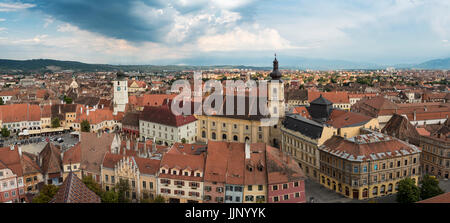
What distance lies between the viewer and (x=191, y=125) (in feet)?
264

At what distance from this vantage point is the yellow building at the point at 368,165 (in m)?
45.9

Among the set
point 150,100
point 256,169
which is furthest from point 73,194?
point 150,100

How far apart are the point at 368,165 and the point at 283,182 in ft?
44.6

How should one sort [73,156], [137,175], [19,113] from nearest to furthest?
[137,175] < [73,156] < [19,113]

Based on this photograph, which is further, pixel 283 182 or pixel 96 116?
pixel 96 116

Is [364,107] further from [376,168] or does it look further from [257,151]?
[257,151]

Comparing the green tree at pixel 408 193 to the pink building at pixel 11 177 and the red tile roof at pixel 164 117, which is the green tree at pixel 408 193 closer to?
the red tile roof at pixel 164 117

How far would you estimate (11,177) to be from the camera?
44.0 m

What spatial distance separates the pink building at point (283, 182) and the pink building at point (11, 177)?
3406cm

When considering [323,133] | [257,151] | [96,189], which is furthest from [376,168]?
[96,189]

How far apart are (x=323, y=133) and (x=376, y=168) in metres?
9.75

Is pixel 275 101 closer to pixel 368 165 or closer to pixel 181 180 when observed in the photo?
pixel 368 165

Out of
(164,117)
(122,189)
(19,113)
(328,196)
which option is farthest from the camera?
(19,113)

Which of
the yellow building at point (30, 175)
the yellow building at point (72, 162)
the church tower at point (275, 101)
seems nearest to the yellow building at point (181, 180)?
the yellow building at point (72, 162)
